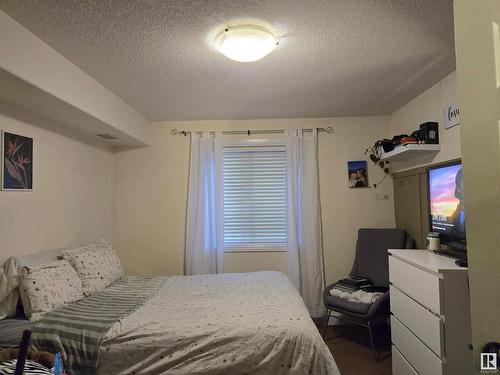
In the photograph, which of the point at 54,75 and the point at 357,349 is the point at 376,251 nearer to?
the point at 357,349

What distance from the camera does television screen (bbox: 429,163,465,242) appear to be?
2158mm

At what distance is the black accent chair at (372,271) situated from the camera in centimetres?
264

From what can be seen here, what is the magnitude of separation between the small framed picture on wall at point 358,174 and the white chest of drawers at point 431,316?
1391mm

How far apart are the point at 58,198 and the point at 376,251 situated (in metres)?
3.33

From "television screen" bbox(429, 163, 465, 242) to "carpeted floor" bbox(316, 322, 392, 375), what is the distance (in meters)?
1.29

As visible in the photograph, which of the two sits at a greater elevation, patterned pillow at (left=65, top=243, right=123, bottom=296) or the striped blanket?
patterned pillow at (left=65, top=243, right=123, bottom=296)

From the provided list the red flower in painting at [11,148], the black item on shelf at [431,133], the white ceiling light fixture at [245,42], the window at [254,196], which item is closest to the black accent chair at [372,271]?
the window at [254,196]

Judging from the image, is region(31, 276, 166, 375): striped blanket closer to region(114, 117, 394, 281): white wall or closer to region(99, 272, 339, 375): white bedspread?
region(99, 272, 339, 375): white bedspread

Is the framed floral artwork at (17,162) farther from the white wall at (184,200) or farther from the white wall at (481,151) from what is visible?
the white wall at (481,151)

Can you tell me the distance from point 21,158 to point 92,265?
3.44 ft

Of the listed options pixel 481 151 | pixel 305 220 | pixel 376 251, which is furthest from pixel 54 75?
pixel 376 251

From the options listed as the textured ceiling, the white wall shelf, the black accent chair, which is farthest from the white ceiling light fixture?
the black accent chair

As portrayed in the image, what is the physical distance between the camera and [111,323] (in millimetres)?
1810

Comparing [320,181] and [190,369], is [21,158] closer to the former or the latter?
[190,369]
